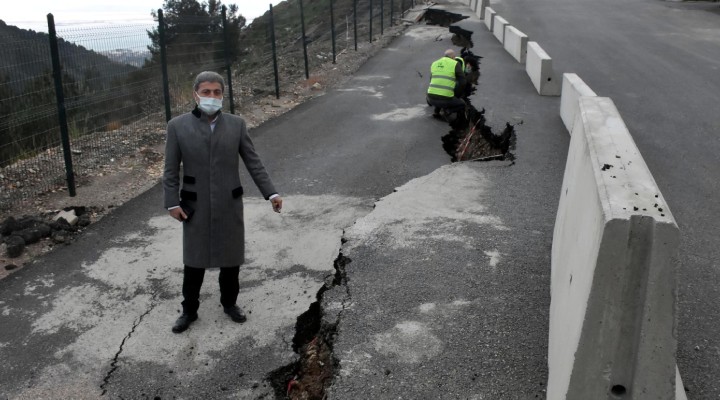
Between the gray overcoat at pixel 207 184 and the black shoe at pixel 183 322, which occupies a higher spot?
the gray overcoat at pixel 207 184

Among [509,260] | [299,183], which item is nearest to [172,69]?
[299,183]

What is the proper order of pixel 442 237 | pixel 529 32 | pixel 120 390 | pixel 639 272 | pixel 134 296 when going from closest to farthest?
1. pixel 639 272
2. pixel 120 390
3. pixel 134 296
4. pixel 442 237
5. pixel 529 32

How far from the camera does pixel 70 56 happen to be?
7512 millimetres

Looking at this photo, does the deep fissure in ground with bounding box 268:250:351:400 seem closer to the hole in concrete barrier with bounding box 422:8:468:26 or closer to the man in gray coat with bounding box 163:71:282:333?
the man in gray coat with bounding box 163:71:282:333

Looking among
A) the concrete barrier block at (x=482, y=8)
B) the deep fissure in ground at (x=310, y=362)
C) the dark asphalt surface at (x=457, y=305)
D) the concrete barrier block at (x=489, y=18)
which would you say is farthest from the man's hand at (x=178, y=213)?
the concrete barrier block at (x=482, y=8)

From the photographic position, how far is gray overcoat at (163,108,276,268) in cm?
415

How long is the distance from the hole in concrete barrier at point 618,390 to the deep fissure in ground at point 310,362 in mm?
1628

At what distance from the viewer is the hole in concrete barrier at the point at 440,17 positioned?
25.3 m

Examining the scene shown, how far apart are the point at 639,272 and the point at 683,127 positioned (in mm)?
7600

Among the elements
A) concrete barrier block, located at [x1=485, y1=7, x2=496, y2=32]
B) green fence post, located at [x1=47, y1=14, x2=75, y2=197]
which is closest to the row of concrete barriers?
green fence post, located at [x1=47, y1=14, x2=75, y2=197]

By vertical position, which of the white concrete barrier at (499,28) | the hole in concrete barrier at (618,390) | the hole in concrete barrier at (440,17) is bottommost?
the hole in concrete barrier at (618,390)

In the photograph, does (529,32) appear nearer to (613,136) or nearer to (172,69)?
(172,69)

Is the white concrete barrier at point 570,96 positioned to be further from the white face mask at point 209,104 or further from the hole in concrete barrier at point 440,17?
the hole in concrete barrier at point 440,17

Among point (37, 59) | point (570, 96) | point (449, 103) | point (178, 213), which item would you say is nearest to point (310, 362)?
point (178, 213)
